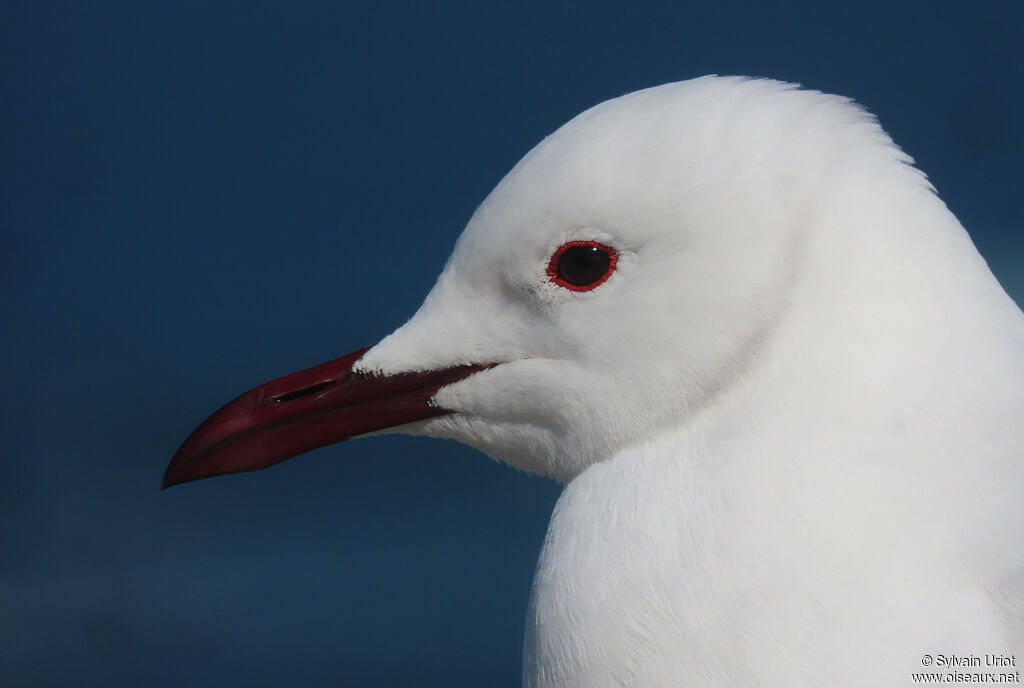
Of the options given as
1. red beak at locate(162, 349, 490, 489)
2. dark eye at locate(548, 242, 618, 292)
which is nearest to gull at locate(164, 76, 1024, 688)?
dark eye at locate(548, 242, 618, 292)

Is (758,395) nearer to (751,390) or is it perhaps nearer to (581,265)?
(751,390)

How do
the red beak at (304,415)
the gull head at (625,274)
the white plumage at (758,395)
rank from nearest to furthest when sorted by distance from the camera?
the white plumage at (758,395) → the gull head at (625,274) → the red beak at (304,415)

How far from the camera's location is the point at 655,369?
1.36 m

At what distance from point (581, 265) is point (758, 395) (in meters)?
0.25

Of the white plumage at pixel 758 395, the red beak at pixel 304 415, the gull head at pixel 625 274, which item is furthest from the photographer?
the red beak at pixel 304 415

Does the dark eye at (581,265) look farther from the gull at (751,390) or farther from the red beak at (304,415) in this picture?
the red beak at (304,415)

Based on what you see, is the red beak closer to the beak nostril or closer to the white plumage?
the beak nostril

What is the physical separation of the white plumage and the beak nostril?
0.25 meters

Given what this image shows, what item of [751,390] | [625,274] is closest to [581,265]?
[625,274]

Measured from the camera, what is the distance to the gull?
1.19 m

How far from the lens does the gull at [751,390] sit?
1.19 m

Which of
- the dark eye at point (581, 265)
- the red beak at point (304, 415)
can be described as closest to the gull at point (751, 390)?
the dark eye at point (581, 265)

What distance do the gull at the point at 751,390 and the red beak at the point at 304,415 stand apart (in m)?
0.12

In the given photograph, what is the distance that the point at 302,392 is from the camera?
1572 mm
